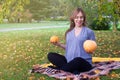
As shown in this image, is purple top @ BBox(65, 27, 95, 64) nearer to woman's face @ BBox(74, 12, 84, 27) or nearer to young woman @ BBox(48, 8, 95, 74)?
young woman @ BBox(48, 8, 95, 74)

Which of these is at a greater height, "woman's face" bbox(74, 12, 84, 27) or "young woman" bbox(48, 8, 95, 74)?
"woman's face" bbox(74, 12, 84, 27)

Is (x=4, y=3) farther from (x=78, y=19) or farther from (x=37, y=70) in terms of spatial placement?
(x=78, y=19)

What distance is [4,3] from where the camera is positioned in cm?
1308

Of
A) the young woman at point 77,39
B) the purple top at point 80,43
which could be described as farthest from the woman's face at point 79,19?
the purple top at point 80,43

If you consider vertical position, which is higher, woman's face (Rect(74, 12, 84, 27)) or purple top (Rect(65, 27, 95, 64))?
woman's face (Rect(74, 12, 84, 27))

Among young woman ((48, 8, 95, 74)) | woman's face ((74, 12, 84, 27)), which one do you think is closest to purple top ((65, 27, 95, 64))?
young woman ((48, 8, 95, 74))

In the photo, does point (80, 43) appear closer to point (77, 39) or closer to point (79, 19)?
point (77, 39)

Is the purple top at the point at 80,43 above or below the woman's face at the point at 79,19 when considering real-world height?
below

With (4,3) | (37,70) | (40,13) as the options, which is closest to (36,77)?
(37,70)

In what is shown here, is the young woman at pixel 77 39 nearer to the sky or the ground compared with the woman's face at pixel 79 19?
nearer to the ground

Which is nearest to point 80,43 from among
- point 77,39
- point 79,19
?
point 77,39

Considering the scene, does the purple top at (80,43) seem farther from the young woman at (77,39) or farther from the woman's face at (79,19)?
the woman's face at (79,19)

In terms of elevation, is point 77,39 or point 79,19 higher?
point 79,19

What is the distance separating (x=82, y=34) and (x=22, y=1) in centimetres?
803
